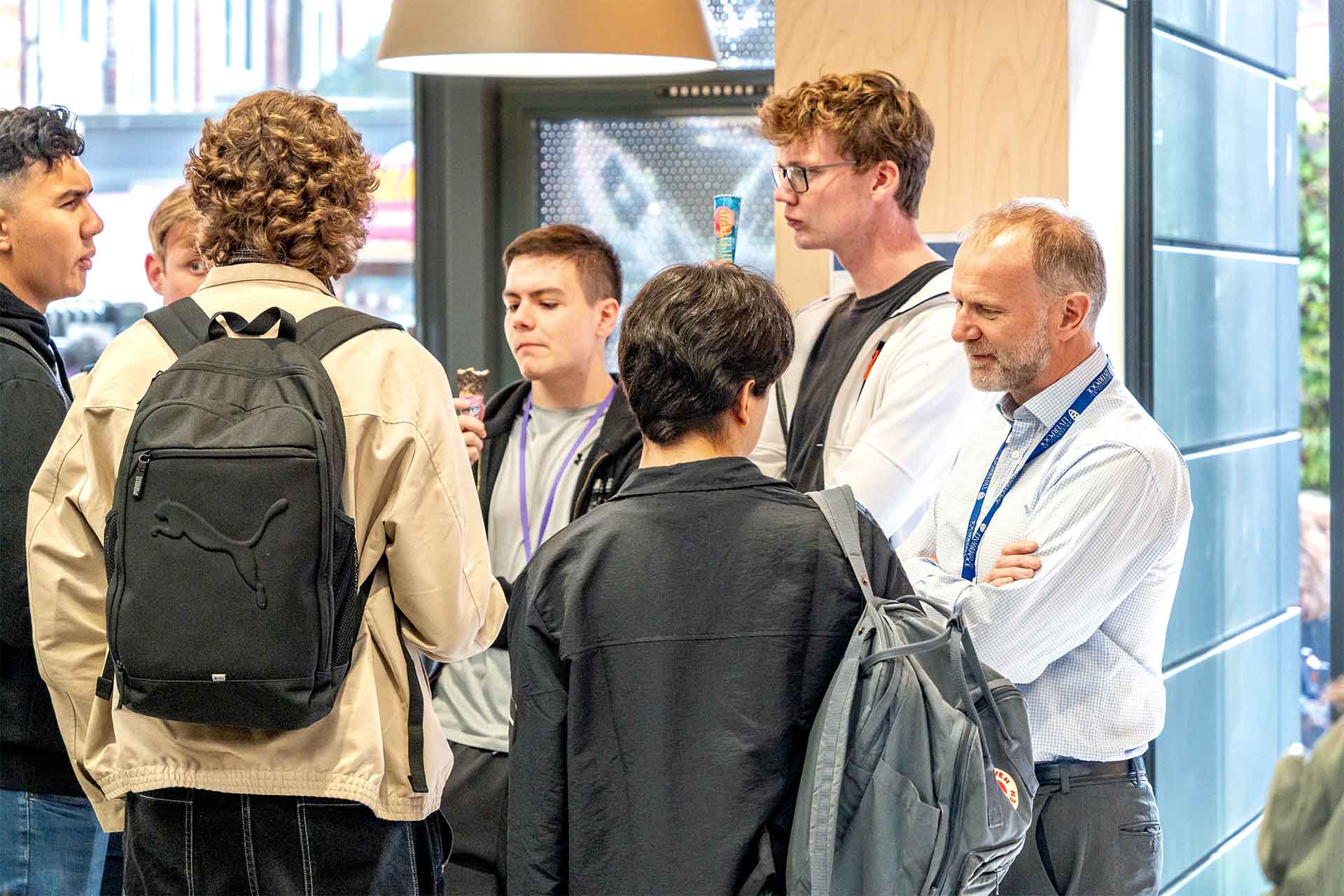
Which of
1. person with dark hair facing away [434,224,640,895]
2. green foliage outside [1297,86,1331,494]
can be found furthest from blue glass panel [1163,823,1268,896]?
person with dark hair facing away [434,224,640,895]

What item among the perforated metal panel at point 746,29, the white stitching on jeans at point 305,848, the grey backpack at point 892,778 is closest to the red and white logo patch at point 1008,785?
the grey backpack at point 892,778

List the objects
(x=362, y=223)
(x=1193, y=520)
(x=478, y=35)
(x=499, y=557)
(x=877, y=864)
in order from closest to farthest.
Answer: (x=877, y=864) < (x=362, y=223) < (x=478, y=35) < (x=499, y=557) < (x=1193, y=520)

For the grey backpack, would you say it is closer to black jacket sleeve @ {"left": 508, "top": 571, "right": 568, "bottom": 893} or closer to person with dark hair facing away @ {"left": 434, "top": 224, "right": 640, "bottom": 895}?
black jacket sleeve @ {"left": 508, "top": 571, "right": 568, "bottom": 893}

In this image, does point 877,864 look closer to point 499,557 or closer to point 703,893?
point 703,893

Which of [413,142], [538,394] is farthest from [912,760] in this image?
[413,142]

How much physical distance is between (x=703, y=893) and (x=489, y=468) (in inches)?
51.7

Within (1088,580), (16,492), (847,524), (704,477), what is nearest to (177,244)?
(16,492)

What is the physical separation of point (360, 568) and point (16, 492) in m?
0.69

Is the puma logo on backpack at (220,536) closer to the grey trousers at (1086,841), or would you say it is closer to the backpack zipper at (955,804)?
the backpack zipper at (955,804)

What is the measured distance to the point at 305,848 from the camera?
1.90 metres

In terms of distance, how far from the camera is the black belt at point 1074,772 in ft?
7.48

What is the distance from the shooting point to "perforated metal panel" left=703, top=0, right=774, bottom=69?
430 centimetres

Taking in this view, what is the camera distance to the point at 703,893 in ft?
5.74

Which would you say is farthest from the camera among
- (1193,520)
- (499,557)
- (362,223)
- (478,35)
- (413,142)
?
(413,142)
